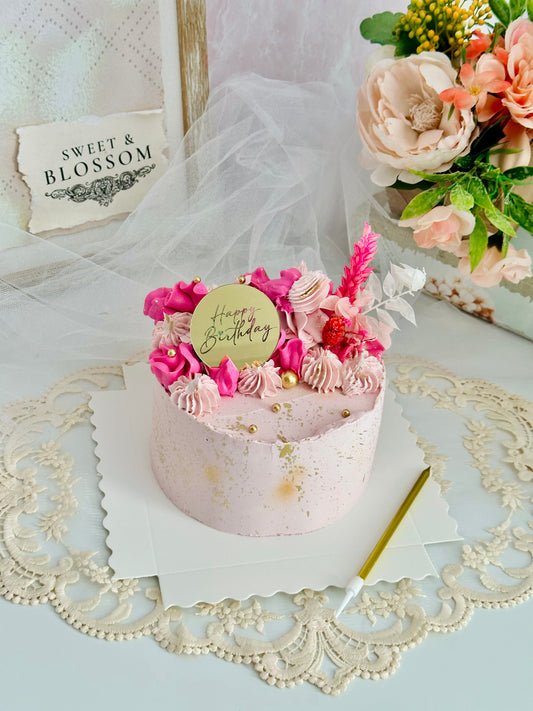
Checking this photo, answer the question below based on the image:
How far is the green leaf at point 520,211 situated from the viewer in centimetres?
116

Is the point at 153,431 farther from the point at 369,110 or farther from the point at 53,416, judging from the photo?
the point at 369,110

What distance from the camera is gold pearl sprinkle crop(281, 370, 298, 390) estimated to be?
0.99m

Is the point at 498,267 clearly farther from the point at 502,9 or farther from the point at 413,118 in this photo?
the point at 502,9

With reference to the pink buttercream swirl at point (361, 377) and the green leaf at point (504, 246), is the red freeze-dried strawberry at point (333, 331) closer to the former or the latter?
the pink buttercream swirl at point (361, 377)

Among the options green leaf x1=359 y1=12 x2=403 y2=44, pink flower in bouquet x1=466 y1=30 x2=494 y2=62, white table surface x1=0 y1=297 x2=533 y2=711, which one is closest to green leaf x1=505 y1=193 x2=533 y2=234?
pink flower in bouquet x1=466 y1=30 x2=494 y2=62

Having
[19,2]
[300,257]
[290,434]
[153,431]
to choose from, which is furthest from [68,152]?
[290,434]

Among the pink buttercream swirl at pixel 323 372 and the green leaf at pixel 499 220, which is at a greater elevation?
the green leaf at pixel 499 220

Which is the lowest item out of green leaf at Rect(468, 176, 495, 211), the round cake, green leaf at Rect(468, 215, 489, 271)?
the round cake

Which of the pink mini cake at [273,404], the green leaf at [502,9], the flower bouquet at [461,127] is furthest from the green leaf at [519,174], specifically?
the pink mini cake at [273,404]

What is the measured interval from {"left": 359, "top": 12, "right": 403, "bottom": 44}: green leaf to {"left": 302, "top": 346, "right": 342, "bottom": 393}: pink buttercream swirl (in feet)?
1.86

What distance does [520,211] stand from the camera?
1165 mm

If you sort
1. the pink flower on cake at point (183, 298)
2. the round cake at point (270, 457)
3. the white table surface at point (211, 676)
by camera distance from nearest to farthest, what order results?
the white table surface at point (211, 676), the round cake at point (270, 457), the pink flower on cake at point (183, 298)

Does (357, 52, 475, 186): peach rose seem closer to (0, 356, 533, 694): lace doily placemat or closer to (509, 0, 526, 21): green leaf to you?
(509, 0, 526, 21): green leaf

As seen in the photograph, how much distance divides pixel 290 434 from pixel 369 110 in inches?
22.4
